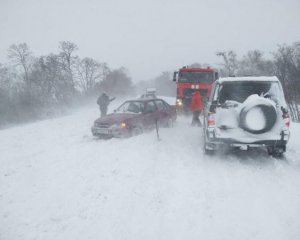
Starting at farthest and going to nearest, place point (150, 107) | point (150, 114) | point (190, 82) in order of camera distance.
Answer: point (190, 82), point (150, 107), point (150, 114)

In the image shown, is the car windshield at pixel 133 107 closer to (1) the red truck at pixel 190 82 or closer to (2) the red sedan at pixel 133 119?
(2) the red sedan at pixel 133 119

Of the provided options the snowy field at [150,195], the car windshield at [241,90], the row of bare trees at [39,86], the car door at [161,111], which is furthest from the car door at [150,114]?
the row of bare trees at [39,86]

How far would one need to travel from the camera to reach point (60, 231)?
11.9 ft

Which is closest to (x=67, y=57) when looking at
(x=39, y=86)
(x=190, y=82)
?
(x=39, y=86)

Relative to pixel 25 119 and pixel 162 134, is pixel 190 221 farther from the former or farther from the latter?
pixel 25 119

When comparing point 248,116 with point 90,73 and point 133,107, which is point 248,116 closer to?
point 133,107

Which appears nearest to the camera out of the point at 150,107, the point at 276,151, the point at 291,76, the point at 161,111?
the point at 276,151

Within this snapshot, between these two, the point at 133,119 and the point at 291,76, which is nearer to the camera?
the point at 133,119

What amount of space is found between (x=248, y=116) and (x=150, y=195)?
2933 mm

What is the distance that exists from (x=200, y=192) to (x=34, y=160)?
5.39m

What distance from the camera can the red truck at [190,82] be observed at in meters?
14.3

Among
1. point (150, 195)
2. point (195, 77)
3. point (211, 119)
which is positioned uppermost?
point (195, 77)

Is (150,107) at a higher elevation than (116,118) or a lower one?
higher

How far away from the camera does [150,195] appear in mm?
4539
